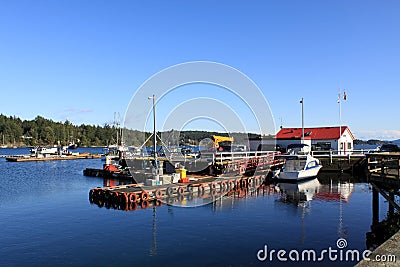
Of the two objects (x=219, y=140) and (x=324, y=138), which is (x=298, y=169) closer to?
(x=324, y=138)

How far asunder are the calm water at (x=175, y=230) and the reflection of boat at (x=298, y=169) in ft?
27.3

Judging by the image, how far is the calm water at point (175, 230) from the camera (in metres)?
13.7

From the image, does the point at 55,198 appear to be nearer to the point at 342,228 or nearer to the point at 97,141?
the point at 342,228

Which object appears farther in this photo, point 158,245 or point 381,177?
point 381,177

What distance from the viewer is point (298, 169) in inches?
1449

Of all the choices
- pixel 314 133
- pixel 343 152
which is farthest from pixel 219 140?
pixel 343 152

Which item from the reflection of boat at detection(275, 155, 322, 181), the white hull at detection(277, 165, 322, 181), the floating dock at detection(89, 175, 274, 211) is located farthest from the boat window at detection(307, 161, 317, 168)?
the floating dock at detection(89, 175, 274, 211)

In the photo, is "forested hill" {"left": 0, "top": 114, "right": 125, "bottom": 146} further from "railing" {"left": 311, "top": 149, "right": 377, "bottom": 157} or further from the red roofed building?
"railing" {"left": 311, "top": 149, "right": 377, "bottom": 157}

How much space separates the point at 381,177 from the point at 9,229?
61.5 ft

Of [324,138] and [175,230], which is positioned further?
[324,138]

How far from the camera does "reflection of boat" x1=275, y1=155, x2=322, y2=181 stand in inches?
1393

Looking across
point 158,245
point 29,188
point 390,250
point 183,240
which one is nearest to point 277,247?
point 183,240

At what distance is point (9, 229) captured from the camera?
18156 millimetres

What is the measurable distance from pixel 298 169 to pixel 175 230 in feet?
73.7
